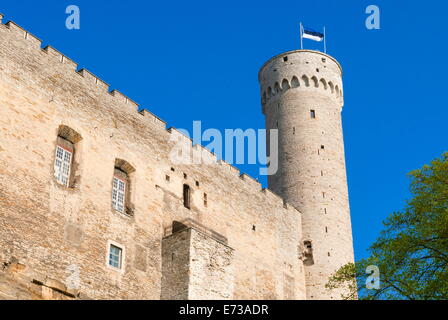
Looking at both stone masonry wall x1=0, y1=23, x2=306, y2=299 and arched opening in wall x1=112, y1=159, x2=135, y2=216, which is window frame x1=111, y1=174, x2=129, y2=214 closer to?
arched opening in wall x1=112, y1=159, x2=135, y2=216

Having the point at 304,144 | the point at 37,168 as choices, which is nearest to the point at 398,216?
the point at 37,168

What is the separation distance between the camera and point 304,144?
106 ft

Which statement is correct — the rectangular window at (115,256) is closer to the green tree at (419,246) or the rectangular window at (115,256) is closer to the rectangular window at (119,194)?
the rectangular window at (119,194)

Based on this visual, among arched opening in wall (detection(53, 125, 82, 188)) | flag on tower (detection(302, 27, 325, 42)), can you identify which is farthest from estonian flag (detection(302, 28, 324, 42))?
arched opening in wall (detection(53, 125, 82, 188))

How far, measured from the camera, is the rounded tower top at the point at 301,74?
34.2 metres

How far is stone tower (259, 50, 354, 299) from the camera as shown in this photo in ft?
101

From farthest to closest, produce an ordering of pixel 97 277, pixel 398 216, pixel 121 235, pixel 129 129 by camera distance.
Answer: pixel 129 129 < pixel 121 235 < pixel 97 277 < pixel 398 216

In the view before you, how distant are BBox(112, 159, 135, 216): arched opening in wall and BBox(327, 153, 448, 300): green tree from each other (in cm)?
792

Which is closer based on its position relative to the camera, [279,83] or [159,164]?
[159,164]

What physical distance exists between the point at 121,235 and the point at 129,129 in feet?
13.1

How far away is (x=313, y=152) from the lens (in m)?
32.3

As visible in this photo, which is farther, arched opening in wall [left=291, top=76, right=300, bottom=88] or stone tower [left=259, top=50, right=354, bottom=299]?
arched opening in wall [left=291, top=76, right=300, bottom=88]
